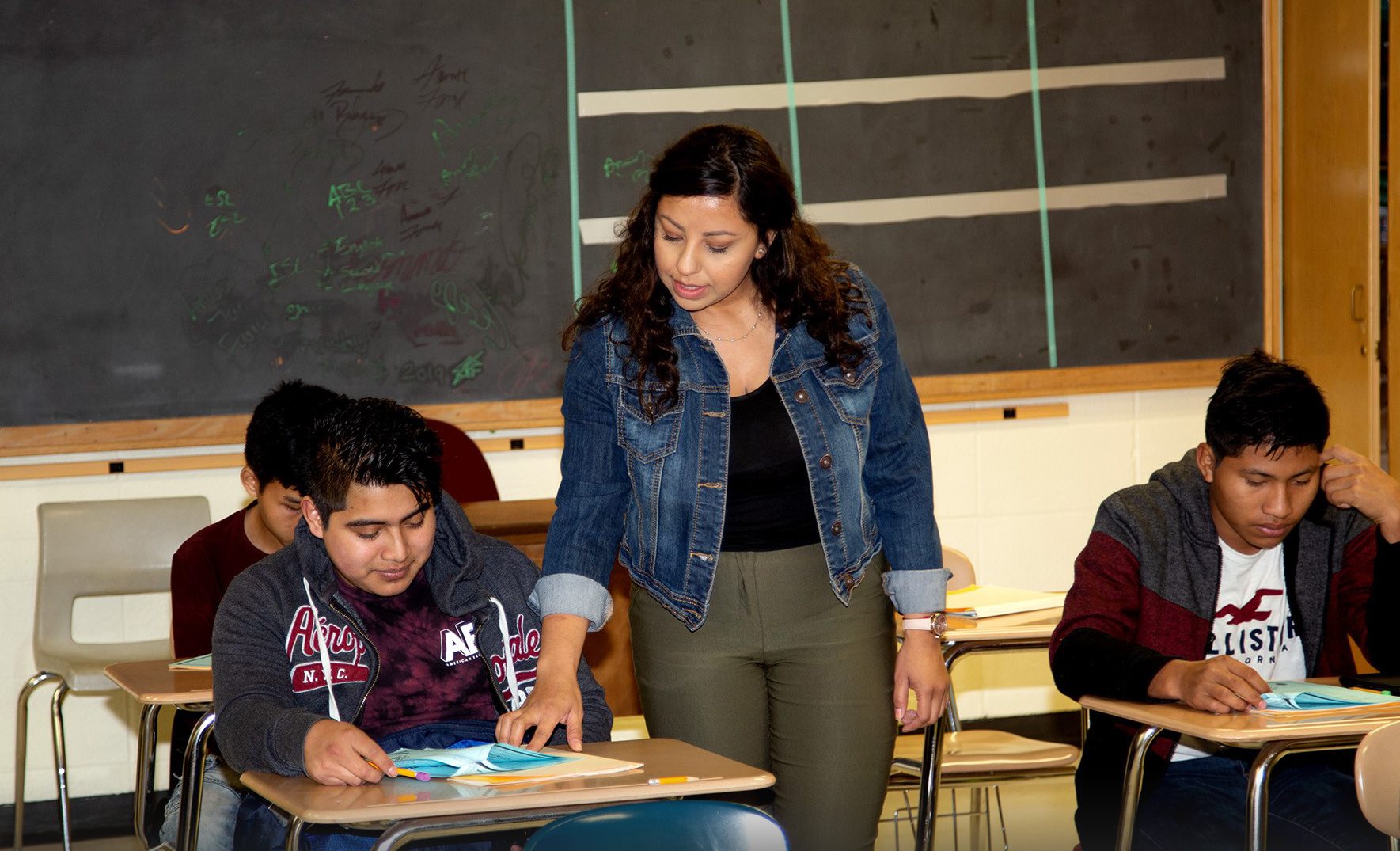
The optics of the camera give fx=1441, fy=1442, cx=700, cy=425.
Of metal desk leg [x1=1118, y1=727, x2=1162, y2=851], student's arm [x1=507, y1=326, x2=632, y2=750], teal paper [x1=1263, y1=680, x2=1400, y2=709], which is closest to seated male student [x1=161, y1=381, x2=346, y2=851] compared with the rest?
student's arm [x1=507, y1=326, x2=632, y2=750]

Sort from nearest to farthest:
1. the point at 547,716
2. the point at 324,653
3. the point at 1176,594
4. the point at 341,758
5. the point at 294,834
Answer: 1. the point at 294,834
2. the point at 341,758
3. the point at 547,716
4. the point at 324,653
5. the point at 1176,594

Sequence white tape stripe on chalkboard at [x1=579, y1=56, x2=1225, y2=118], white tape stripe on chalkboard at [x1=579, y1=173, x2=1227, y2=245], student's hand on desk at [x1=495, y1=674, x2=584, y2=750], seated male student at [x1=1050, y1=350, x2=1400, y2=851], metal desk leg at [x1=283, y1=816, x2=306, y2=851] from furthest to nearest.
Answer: white tape stripe on chalkboard at [x1=579, y1=173, x2=1227, y2=245], white tape stripe on chalkboard at [x1=579, y1=56, x2=1225, y2=118], seated male student at [x1=1050, y1=350, x2=1400, y2=851], student's hand on desk at [x1=495, y1=674, x2=584, y2=750], metal desk leg at [x1=283, y1=816, x2=306, y2=851]

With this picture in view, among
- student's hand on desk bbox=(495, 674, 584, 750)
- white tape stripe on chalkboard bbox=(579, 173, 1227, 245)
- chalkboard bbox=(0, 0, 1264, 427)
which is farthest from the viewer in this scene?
white tape stripe on chalkboard bbox=(579, 173, 1227, 245)

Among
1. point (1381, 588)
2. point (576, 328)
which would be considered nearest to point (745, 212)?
point (576, 328)

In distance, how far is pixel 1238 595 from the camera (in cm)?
236

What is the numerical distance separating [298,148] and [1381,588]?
2.98 metres

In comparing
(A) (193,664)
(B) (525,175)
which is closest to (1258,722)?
(A) (193,664)

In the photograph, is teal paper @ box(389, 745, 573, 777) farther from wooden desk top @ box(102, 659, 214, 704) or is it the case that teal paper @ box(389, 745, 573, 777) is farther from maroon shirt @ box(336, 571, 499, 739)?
wooden desk top @ box(102, 659, 214, 704)

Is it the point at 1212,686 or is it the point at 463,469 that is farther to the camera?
the point at 463,469

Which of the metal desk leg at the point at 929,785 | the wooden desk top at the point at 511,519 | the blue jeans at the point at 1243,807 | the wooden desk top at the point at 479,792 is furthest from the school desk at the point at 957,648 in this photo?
the wooden desk top at the point at 479,792

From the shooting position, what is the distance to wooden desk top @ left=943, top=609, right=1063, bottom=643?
109 inches

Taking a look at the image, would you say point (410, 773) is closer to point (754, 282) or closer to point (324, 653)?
point (324, 653)

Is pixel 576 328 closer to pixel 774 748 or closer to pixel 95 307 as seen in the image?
pixel 774 748

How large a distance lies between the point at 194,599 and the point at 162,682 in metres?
0.35
